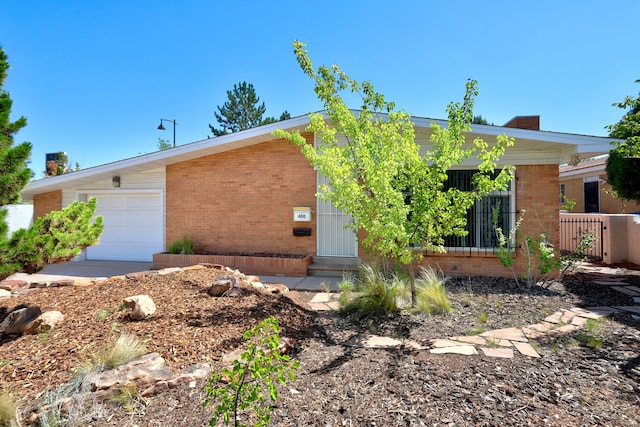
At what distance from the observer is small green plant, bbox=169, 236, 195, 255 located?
8.80 meters

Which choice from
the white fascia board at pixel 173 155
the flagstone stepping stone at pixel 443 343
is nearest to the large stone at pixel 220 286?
the flagstone stepping stone at pixel 443 343

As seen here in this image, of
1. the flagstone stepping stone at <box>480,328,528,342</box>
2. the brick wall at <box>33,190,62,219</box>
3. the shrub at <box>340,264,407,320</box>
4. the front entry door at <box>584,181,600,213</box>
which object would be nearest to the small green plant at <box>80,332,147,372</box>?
the shrub at <box>340,264,407,320</box>

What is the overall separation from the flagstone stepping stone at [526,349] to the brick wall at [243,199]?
5418mm

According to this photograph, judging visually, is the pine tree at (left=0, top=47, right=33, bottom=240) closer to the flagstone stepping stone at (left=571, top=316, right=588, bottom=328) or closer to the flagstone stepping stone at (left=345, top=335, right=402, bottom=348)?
the flagstone stepping stone at (left=345, top=335, right=402, bottom=348)

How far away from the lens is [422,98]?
9711 millimetres

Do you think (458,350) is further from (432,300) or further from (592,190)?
(592,190)

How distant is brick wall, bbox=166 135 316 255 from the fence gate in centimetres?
770

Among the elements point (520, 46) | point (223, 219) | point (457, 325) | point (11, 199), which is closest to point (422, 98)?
point (520, 46)

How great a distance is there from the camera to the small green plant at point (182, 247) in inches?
346

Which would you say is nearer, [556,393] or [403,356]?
[556,393]

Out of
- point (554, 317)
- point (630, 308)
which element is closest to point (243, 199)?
point (554, 317)

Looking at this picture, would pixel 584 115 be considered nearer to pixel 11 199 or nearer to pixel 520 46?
pixel 520 46

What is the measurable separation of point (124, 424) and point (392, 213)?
129 inches

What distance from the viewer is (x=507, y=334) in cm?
388
